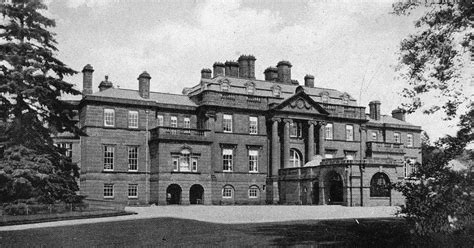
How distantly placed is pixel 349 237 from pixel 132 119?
3301 cm

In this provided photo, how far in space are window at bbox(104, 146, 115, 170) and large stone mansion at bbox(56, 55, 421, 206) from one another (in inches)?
3.6

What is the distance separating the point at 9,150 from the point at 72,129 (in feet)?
15.2

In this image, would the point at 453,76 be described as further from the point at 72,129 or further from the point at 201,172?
the point at 201,172

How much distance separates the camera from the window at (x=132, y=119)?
4694cm

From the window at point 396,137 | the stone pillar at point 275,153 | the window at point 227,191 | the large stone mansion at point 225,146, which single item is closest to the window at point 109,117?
the large stone mansion at point 225,146

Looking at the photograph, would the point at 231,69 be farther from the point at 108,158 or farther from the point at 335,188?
the point at 108,158

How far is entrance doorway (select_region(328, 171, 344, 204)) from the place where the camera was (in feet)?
150

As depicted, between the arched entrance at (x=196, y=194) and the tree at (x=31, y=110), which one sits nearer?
the tree at (x=31, y=110)

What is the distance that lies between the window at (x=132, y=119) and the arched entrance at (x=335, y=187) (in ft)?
59.5

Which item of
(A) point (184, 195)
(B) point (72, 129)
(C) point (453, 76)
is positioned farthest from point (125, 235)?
(A) point (184, 195)

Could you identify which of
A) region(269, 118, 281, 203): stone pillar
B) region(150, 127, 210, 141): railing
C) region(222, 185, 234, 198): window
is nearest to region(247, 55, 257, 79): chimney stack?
region(269, 118, 281, 203): stone pillar

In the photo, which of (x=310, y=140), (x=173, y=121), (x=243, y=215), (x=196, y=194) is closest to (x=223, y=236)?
(x=243, y=215)

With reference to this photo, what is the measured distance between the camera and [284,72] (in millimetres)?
59344

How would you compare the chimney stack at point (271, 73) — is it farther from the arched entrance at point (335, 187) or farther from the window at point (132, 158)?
the window at point (132, 158)
